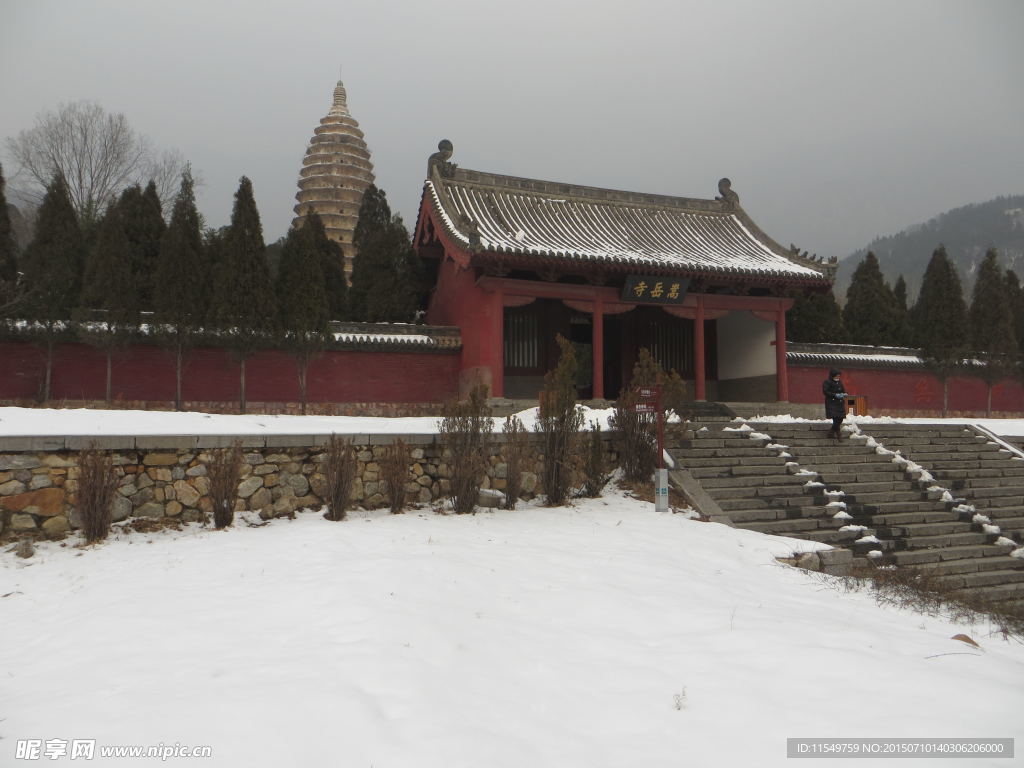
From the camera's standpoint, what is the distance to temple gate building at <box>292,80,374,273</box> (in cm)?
3300

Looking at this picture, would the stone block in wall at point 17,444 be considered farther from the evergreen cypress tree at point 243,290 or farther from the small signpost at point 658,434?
the evergreen cypress tree at point 243,290

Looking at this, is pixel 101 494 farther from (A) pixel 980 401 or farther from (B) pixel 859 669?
(A) pixel 980 401

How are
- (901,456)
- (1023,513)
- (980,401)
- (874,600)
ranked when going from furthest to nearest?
1. (980,401)
2. (901,456)
3. (1023,513)
4. (874,600)

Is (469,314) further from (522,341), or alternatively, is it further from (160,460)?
(160,460)

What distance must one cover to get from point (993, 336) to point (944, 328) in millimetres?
1640

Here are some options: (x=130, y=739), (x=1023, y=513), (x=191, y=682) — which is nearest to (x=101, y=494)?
(x=191, y=682)

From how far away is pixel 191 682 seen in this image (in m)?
2.95

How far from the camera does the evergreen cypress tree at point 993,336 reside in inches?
692

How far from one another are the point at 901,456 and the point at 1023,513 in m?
1.62

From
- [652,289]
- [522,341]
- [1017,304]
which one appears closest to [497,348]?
[522,341]

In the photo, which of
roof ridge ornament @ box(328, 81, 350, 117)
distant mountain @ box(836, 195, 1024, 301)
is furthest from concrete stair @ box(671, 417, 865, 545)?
distant mountain @ box(836, 195, 1024, 301)

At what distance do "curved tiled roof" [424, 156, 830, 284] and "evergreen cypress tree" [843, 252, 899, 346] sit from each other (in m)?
5.22

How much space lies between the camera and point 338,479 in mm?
6621

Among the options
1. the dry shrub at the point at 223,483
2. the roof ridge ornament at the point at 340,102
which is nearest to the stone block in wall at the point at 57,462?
the dry shrub at the point at 223,483
